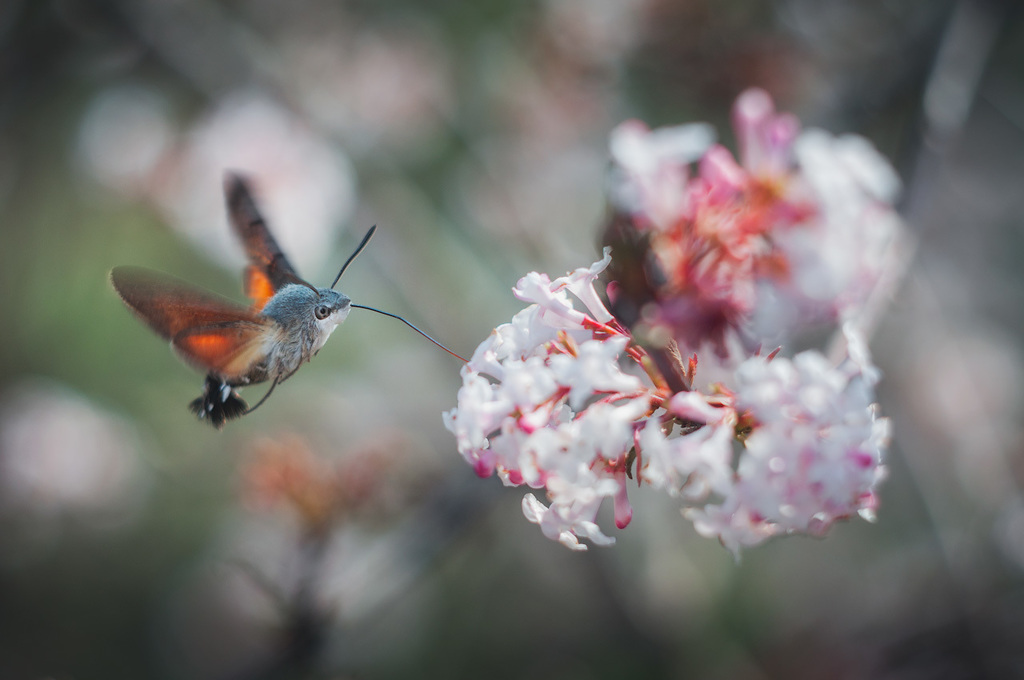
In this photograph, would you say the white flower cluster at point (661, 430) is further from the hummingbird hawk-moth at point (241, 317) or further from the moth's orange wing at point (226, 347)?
the moth's orange wing at point (226, 347)

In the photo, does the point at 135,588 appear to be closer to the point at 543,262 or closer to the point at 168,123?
the point at 168,123

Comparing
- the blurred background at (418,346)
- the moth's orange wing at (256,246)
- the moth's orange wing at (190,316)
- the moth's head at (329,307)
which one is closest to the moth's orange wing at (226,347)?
the moth's orange wing at (190,316)

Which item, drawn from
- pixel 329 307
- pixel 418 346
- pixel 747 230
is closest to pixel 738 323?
pixel 747 230

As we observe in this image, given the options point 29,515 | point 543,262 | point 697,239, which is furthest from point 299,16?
point 697,239

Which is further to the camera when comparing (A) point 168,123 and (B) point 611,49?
(A) point 168,123

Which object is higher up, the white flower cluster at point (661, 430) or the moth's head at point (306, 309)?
the moth's head at point (306, 309)

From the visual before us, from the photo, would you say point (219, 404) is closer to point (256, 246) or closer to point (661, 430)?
point (256, 246)

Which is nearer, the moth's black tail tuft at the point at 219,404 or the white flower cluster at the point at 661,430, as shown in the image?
the white flower cluster at the point at 661,430

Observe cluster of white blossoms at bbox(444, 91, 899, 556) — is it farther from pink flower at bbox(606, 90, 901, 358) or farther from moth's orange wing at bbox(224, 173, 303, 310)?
moth's orange wing at bbox(224, 173, 303, 310)
